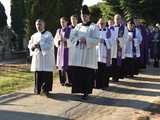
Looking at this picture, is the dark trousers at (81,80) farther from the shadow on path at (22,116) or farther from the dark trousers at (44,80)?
the shadow on path at (22,116)

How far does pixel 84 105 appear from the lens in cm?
1380

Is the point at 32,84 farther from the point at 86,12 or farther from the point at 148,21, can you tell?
the point at 148,21

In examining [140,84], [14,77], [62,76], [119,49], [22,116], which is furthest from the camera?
[14,77]

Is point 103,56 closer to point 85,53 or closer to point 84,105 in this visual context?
point 85,53

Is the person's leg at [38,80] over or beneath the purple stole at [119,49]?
beneath

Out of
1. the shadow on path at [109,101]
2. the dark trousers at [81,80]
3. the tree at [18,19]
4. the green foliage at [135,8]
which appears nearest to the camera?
the shadow on path at [109,101]

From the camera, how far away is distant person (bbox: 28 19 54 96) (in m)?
14.9

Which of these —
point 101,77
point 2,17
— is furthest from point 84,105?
point 2,17

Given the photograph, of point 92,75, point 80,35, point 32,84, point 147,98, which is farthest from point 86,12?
point 32,84

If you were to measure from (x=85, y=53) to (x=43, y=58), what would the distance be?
101 centimetres

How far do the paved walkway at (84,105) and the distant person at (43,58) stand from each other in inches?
13.2

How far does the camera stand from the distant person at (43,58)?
14.9 metres

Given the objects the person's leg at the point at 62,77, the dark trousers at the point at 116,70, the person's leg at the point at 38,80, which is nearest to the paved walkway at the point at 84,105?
the person's leg at the point at 62,77

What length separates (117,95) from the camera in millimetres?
15461
